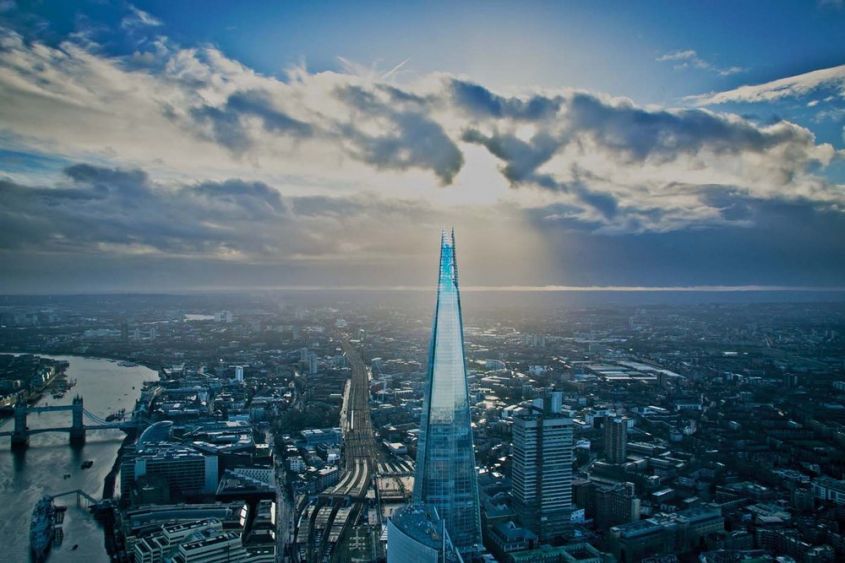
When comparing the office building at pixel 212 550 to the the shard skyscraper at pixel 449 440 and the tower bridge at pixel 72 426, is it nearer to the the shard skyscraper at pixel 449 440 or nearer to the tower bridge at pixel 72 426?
the the shard skyscraper at pixel 449 440

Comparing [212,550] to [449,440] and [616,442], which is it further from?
[616,442]

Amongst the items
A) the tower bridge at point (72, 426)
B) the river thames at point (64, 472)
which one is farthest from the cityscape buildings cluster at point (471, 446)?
the river thames at point (64, 472)

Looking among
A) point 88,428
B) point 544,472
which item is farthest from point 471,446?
point 88,428

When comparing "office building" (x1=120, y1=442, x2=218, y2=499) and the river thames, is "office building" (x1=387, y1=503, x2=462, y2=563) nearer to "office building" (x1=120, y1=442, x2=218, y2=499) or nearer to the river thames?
the river thames

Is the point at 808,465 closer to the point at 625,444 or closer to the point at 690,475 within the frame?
the point at 690,475

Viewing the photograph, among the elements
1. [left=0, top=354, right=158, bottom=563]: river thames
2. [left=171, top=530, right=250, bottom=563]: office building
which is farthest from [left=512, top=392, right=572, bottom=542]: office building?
[left=0, top=354, right=158, bottom=563]: river thames
